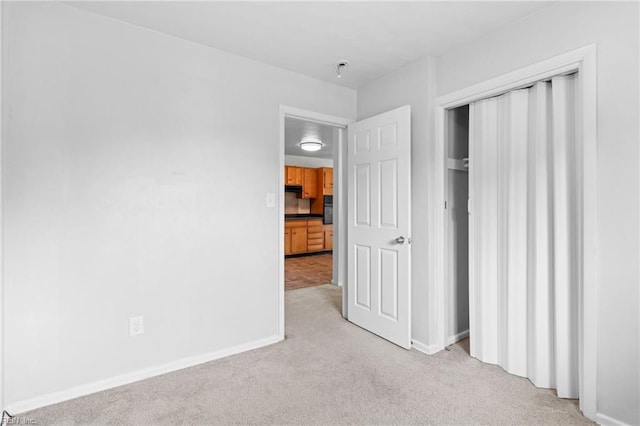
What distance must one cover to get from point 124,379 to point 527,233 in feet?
9.29

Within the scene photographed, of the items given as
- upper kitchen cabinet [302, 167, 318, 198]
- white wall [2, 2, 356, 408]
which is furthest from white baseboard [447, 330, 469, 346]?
upper kitchen cabinet [302, 167, 318, 198]

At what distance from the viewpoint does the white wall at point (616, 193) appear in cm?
163

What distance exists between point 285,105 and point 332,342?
2.07 m

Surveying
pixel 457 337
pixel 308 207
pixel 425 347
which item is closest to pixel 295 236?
pixel 308 207

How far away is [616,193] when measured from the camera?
1.68 m

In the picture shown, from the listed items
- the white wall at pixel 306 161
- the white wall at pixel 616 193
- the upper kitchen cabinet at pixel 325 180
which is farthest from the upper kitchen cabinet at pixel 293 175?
the white wall at pixel 616 193

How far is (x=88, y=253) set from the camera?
204 centimetres

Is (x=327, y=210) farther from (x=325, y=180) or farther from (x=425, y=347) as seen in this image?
(x=425, y=347)

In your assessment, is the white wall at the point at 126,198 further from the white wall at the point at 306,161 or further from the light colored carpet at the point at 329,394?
the white wall at the point at 306,161

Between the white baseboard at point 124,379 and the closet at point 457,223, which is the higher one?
the closet at point 457,223

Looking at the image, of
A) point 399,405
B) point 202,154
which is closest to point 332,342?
point 399,405

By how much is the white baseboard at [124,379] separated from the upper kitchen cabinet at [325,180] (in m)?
5.57

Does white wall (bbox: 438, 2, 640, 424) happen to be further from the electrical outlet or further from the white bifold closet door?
the electrical outlet

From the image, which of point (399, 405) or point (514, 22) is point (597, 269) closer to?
point (399, 405)
